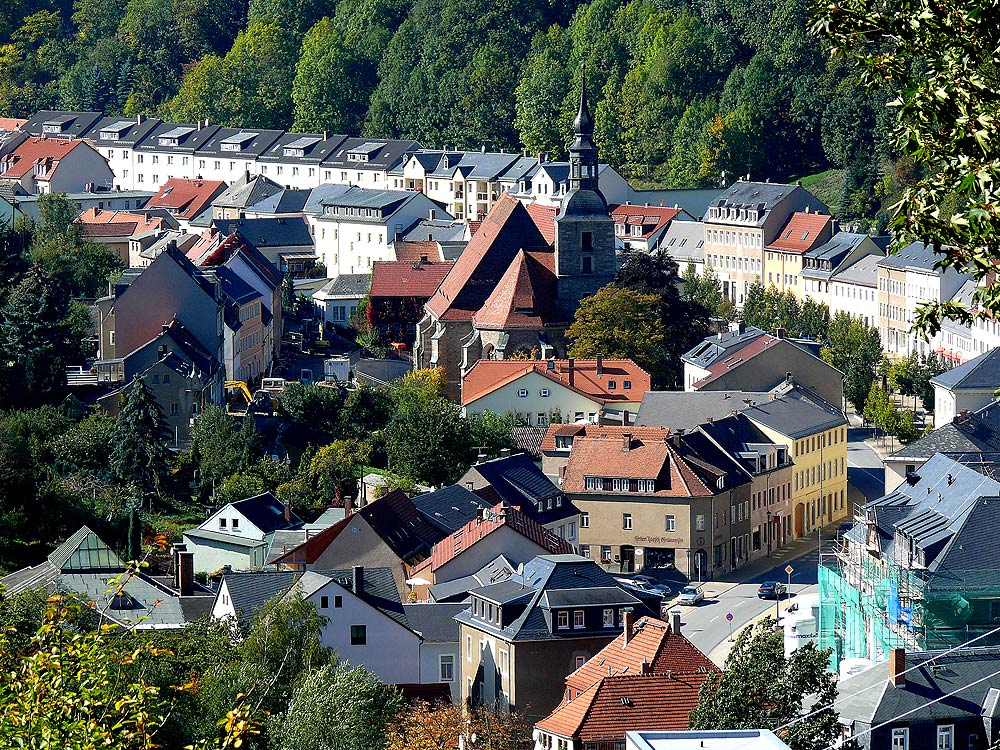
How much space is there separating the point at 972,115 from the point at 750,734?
490 inches

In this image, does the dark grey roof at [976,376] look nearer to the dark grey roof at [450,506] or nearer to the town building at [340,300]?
the dark grey roof at [450,506]

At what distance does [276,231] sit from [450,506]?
1912 inches

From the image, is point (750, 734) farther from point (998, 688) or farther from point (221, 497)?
point (221, 497)

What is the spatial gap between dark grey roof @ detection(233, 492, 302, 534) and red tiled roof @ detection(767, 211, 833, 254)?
40262 millimetres

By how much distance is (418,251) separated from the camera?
76.6 m

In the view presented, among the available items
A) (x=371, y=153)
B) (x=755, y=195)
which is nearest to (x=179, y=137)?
(x=371, y=153)

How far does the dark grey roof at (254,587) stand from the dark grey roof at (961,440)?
58.1 feet

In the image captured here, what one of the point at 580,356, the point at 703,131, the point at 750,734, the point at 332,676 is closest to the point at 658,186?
the point at 703,131

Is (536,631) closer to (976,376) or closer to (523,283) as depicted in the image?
(976,376)

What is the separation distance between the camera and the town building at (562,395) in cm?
5703

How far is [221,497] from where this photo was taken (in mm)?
48438

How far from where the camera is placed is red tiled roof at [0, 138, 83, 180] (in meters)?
107

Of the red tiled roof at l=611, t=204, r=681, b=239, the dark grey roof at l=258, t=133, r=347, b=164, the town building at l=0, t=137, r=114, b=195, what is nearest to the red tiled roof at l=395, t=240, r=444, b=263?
the red tiled roof at l=611, t=204, r=681, b=239

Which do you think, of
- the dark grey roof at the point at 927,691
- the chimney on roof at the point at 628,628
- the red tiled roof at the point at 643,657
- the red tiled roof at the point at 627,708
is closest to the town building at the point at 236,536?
the chimney on roof at the point at 628,628
